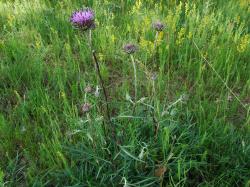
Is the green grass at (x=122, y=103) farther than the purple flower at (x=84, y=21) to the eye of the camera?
Yes

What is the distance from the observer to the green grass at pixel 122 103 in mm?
1976

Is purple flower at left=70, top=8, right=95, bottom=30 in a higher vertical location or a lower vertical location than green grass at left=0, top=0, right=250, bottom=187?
higher

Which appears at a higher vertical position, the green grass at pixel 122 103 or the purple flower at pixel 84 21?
the purple flower at pixel 84 21

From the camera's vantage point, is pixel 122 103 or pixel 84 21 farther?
pixel 122 103

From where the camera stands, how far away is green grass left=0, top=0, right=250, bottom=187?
6.48 ft

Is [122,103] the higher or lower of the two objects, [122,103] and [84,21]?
the lower

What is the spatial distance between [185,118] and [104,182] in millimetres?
662

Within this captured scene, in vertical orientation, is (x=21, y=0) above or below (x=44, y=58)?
above

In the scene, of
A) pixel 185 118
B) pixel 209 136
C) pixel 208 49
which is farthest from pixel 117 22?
pixel 209 136

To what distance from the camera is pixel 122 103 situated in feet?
7.98

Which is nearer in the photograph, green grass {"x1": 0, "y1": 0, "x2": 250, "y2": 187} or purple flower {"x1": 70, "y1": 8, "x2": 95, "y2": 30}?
purple flower {"x1": 70, "y1": 8, "x2": 95, "y2": 30}

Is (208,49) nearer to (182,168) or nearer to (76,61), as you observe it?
(76,61)

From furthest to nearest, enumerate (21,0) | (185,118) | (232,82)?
(21,0) < (232,82) < (185,118)

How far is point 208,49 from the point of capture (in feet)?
9.62
